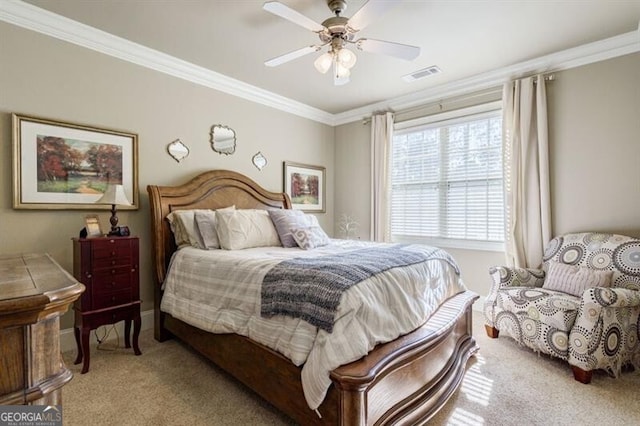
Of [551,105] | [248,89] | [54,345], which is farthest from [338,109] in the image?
[54,345]

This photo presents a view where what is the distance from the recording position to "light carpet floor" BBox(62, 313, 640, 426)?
177 centimetres

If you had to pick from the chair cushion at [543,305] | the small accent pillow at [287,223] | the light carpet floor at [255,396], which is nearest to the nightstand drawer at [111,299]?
the light carpet floor at [255,396]

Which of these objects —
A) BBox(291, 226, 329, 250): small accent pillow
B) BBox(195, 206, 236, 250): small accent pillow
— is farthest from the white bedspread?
BBox(291, 226, 329, 250): small accent pillow

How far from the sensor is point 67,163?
2.62m

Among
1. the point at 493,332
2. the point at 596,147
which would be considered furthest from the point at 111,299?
the point at 596,147

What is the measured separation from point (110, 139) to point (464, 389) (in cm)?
349

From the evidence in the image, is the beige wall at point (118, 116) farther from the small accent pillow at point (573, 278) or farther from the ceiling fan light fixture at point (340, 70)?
the small accent pillow at point (573, 278)

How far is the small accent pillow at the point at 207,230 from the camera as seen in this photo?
2811 mm

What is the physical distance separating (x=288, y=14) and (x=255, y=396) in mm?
2433

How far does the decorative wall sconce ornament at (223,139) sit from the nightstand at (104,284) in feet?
5.02

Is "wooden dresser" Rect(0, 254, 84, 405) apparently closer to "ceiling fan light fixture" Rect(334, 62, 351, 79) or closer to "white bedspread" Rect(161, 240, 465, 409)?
"white bedspread" Rect(161, 240, 465, 409)

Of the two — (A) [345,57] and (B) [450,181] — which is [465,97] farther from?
(A) [345,57]

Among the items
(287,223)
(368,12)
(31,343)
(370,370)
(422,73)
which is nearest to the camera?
(31,343)

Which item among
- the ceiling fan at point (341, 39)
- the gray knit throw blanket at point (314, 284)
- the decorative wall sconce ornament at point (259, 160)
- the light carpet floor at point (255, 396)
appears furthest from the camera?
the decorative wall sconce ornament at point (259, 160)
